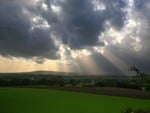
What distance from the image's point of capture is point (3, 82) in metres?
65.5

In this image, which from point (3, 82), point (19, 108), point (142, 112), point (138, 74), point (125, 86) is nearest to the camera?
point (138, 74)

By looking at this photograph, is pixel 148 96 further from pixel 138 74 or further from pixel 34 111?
pixel 138 74

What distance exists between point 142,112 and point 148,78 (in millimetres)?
11464

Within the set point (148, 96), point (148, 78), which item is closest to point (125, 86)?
point (148, 96)

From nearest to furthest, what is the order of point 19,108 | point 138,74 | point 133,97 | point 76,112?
point 138,74, point 76,112, point 19,108, point 133,97

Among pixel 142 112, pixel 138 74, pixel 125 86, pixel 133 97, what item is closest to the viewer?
pixel 138 74

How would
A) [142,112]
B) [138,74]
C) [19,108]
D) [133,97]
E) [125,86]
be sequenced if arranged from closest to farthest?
[138,74] < [142,112] < [19,108] < [133,97] < [125,86]

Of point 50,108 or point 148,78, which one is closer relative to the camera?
point 148,78

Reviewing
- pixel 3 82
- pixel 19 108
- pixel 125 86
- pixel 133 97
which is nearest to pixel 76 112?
pixel 19 108

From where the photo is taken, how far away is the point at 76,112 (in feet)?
84.4

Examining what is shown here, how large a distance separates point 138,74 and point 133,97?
113 feet

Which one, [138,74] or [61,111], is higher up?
[138,74]

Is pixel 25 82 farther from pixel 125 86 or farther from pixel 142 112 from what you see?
pixel 142 112

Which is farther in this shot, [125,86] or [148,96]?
[125,86]
